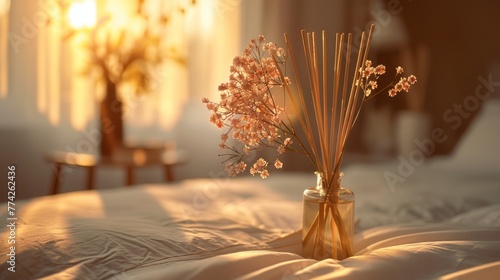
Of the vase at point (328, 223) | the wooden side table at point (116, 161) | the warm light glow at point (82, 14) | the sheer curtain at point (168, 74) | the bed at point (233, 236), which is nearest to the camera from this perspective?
the bed at point (233, 236)

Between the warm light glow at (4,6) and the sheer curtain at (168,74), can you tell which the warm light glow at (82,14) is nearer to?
the sheer curtain at (168,74)

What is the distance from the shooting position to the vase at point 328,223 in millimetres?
1110

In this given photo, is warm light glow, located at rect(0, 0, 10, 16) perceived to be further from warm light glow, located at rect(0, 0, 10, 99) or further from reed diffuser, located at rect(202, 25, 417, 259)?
reed diffuser, located at rect(202, 25, 417, 259)

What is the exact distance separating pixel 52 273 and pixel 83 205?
57 cm

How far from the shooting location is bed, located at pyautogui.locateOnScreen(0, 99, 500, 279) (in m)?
0.99

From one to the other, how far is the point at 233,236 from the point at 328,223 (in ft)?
0.78

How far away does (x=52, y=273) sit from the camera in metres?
1.00

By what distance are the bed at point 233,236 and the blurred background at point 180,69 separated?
124 cm

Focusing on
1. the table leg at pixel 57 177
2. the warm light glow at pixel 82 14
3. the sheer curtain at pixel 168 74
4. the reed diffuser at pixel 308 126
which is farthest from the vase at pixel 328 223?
the sheer curtain at pixel 168 74

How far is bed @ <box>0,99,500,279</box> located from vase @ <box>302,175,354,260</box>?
49 mm

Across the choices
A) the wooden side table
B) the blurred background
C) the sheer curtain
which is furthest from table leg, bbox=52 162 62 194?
the sheer curtain

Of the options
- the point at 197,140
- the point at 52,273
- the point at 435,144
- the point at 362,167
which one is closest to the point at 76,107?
the point at 197,140

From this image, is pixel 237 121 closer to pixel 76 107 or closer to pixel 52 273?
pixel 52 273

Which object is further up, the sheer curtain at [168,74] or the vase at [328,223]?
the sheer curtain at [168,74]
